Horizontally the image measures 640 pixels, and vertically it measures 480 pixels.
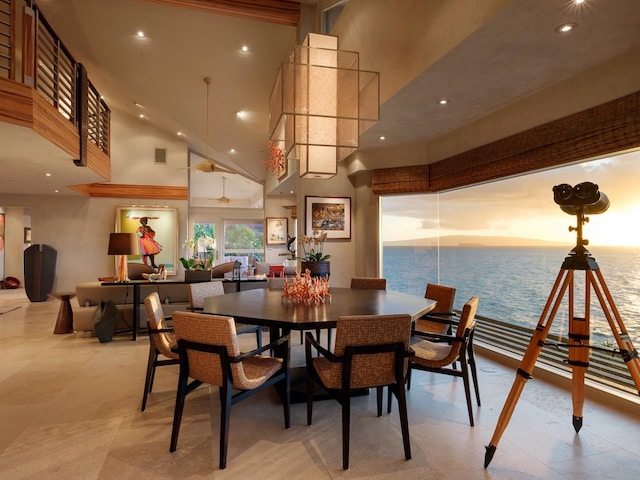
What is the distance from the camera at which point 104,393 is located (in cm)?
290

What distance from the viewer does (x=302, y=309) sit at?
98.0 inches

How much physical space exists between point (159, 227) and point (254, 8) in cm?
591

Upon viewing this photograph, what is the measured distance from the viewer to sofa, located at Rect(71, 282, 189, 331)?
4.58m

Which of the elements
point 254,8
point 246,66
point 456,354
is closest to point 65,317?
point 246,66

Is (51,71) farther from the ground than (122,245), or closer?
farther from the ground

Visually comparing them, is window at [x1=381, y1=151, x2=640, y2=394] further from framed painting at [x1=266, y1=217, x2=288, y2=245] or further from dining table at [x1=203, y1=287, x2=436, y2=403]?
framed painting at [x1=266, y1=217, x2=288, y2=245]

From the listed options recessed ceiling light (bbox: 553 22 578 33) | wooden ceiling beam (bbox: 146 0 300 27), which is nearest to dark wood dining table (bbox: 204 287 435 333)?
recessed ceiling light (bbox: 553 22 578 33)

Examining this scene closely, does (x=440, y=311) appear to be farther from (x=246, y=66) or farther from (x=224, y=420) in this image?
(x=246, y=66)

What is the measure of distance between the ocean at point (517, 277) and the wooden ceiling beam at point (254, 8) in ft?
11.2

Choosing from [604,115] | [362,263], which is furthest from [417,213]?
[604,115]

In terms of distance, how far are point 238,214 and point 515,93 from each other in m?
9.27

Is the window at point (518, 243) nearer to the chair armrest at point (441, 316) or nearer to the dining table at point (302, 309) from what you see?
the chair armrest at point (441, 316)

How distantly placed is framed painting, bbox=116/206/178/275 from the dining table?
6239 millimetres

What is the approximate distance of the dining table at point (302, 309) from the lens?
212 cm
